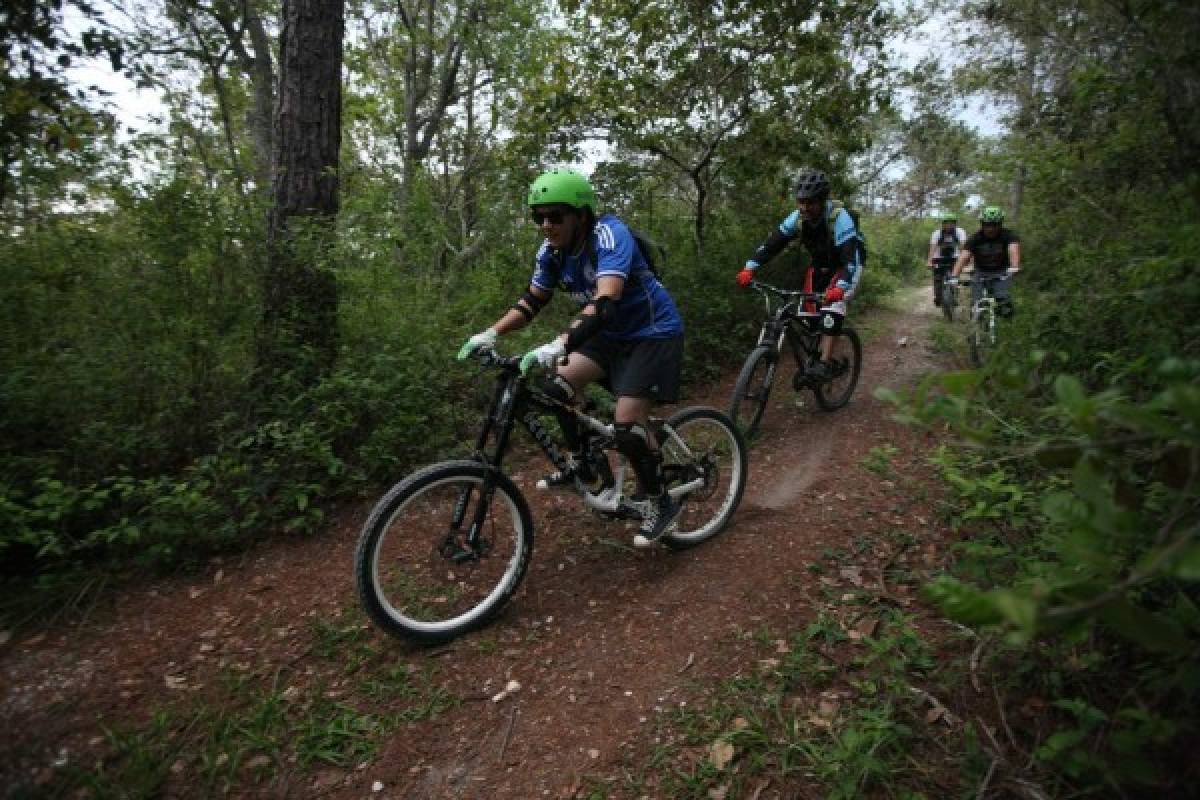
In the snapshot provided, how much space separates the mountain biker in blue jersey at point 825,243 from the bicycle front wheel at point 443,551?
3471 millimetres

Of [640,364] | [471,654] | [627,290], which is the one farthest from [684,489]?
[471,654]

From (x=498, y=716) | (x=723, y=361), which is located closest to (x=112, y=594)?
(x=498, y=716)

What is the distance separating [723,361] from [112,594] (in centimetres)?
685

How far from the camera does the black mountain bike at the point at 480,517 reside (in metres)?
3.14

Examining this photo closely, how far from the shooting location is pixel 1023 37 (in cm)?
856

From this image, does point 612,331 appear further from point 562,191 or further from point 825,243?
point 825,243

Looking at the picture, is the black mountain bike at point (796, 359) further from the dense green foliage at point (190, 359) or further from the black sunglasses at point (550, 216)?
the black sunglasses at point (550, 216)

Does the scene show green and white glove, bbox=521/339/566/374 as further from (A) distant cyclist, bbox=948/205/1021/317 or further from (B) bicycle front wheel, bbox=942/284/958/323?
(B) bicycle front wheel, bbox=942/284/958/323

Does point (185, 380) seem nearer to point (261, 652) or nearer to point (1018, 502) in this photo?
point (261, 652)

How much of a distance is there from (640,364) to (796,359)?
327cm

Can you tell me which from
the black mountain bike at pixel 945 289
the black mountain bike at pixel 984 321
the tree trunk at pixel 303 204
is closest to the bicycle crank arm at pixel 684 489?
the tree trunk at pixel 303 204

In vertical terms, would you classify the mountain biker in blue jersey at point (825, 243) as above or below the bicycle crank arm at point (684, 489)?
above

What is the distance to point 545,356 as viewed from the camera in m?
3.09

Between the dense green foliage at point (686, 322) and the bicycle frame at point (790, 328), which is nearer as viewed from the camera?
the dense green foliage at point (686, 322)
